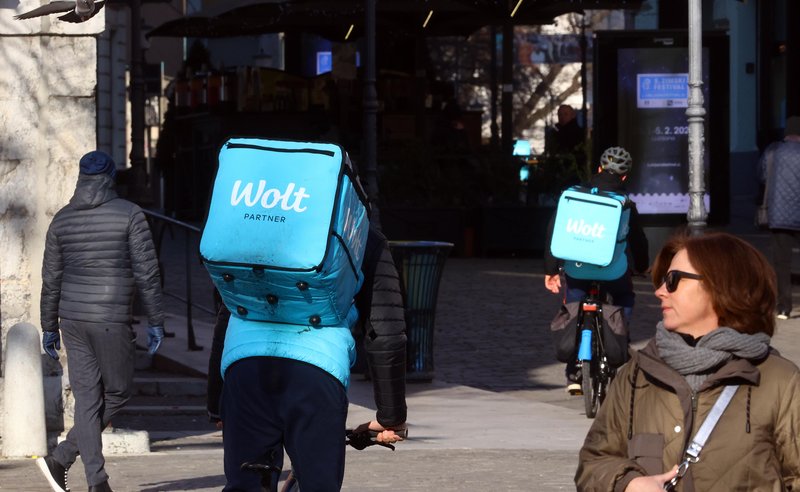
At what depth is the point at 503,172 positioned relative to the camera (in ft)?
78.9

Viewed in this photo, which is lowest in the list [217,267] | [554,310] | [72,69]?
[554,310]

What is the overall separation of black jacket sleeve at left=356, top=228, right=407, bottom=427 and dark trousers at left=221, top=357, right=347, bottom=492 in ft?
0.59

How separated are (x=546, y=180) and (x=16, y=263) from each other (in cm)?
1452

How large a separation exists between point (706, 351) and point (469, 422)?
7163mm

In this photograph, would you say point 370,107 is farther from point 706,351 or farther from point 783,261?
point 706,351

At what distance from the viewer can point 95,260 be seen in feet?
26.2

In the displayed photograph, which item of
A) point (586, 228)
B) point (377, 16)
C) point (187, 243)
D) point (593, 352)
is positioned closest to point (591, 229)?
point (586, 228)

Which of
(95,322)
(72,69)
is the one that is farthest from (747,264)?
(72,69)

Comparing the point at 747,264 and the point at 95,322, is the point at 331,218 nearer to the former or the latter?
the point at 747,264

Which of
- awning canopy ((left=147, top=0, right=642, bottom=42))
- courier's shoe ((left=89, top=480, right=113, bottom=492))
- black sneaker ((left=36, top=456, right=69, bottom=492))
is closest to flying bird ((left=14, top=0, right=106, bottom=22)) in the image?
black sneaker ((left=36, top=456, right=69, bottom=492))

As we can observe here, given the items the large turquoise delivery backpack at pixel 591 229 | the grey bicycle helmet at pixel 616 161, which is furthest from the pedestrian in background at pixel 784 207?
the large turquoise delivery backpack at pixel 591 229

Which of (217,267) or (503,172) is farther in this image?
(503,172)

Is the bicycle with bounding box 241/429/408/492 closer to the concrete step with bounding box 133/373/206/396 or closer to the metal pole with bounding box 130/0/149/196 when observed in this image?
the concrete step with bounding box 133/373/206/396

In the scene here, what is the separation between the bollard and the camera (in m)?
9.02
